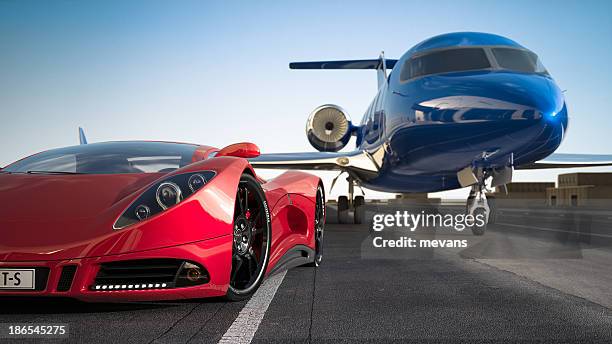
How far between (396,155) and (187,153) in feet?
24.9

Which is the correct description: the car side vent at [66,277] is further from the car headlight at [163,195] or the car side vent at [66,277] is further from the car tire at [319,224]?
the car tire at [319,224]

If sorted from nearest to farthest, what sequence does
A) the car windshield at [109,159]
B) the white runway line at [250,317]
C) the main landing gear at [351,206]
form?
the white runway line at [250,317] < the car windshield at [109,159] < the main landing gear at [351,206]

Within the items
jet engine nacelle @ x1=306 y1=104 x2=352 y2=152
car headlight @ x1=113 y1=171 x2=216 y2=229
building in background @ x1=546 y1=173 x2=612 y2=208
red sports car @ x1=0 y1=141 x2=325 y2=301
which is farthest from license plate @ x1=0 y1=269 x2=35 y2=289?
building in background @ x1=546 y1=173 x2=612 y2=208

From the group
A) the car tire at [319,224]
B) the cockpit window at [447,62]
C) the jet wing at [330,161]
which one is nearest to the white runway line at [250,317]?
the car tire at [319,224]

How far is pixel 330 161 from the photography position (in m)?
15.0

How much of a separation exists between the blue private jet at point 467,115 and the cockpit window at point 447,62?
0.02 metres

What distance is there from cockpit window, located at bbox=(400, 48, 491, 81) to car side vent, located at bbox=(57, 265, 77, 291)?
7.86 metres

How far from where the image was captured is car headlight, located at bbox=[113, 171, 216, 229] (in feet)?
10.3

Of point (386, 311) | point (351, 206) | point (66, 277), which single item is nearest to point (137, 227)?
point (66, 277)

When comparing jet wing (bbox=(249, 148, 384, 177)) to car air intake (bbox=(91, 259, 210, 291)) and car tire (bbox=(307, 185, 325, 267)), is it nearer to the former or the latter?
car tire (bbox=(307, 185, 325, 267))

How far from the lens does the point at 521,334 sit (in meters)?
Answer: 2.84

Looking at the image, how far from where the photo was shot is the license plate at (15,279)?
2.84 meters

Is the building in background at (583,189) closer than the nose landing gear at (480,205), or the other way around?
the nose landing gear at (480,205)

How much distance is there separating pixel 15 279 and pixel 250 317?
3.86 feet
